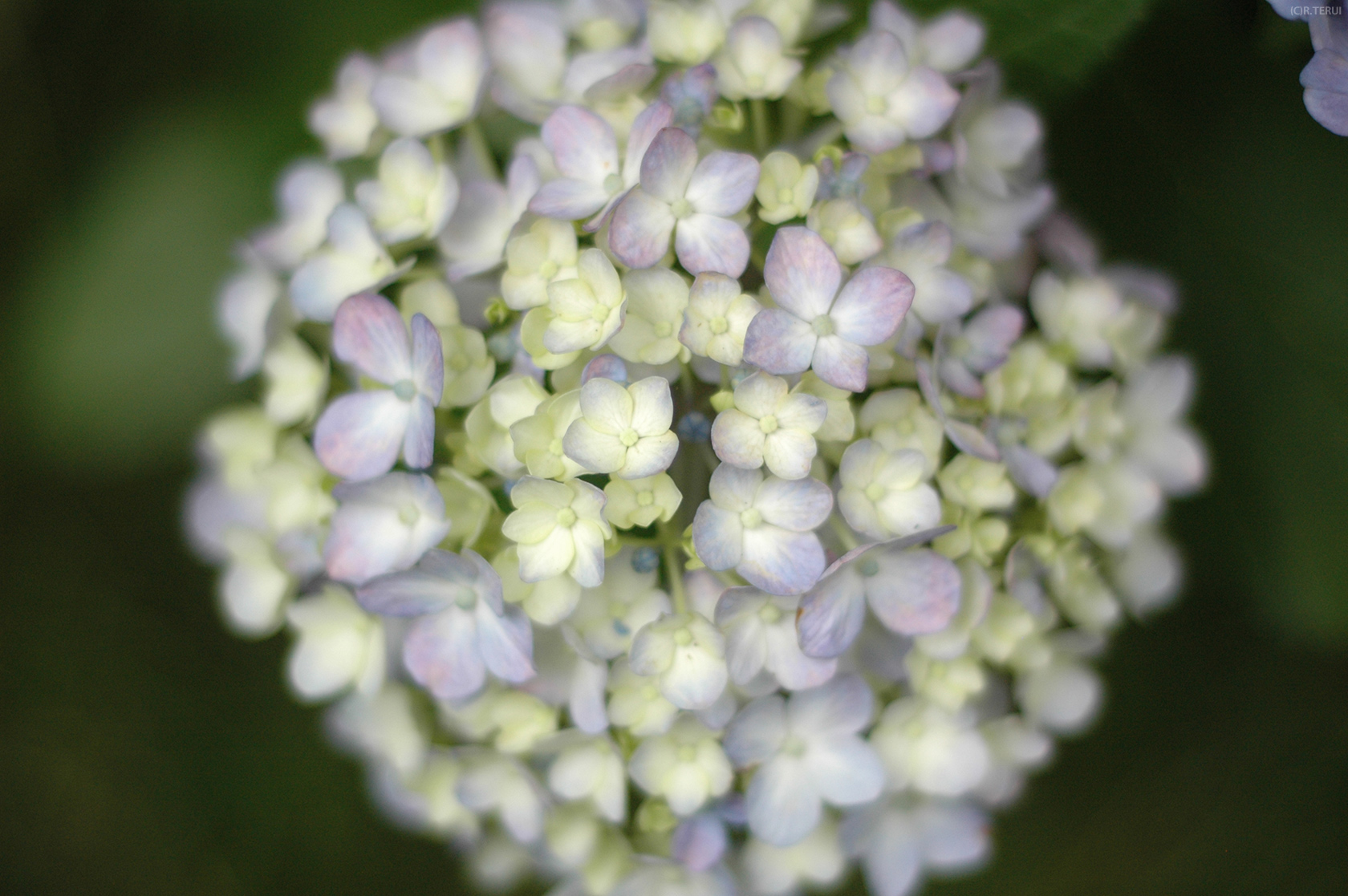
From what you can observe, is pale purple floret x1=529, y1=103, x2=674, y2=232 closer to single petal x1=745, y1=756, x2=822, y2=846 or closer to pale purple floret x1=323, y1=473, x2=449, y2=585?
pale purple floret x1=323, y1=473, x2=449, y2=585

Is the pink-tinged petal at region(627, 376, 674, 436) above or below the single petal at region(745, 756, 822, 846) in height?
above

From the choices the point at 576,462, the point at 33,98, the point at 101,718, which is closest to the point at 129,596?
the point at 101,718

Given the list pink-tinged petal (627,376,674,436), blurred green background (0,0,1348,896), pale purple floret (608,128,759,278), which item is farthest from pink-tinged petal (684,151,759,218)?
blurred green background (0,0,1348,896)

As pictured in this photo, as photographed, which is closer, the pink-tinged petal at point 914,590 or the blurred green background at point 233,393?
the pink-tinged petal at point 914,590

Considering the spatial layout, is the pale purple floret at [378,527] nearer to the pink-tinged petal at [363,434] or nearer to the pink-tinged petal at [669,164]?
the pink-tinged petal at [363,434]

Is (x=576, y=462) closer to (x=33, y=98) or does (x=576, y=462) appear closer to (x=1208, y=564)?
(x=1208, y=564)

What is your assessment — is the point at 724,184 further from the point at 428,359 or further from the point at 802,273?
the point at 428,359

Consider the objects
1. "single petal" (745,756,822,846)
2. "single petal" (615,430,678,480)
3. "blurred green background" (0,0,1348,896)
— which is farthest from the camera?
"blurred green background" (0,0,1348,896)

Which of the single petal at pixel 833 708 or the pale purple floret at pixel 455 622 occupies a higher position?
the pale purple floret at pixel 455 622

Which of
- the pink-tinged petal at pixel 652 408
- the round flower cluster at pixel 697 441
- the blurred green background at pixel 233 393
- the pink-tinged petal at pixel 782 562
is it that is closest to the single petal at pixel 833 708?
the round flower cluster at pixel 697 441

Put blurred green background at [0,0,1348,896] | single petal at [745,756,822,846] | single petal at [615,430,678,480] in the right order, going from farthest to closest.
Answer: blurred green background at [0,0,1348,896]
single petal at [745,756,822,846]
single petal at [615,430,678,480]
